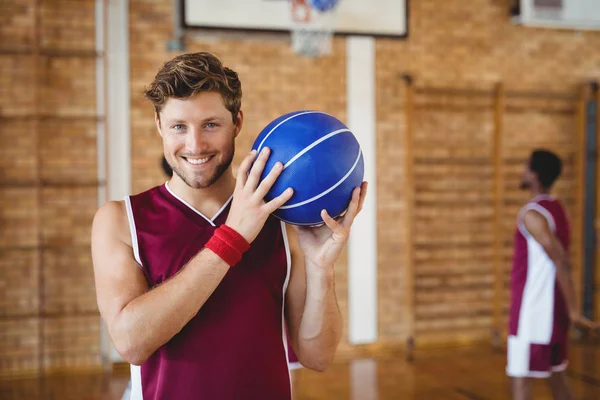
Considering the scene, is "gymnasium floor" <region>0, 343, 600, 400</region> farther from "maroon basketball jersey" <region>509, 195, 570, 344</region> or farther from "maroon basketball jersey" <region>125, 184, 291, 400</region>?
"maroon basketball jersey" <region>125, 184, 291, 400</region>

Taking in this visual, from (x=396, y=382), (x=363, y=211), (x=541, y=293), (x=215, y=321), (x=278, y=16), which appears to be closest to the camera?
(x=215, y=321)

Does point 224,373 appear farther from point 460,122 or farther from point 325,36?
point 460,122

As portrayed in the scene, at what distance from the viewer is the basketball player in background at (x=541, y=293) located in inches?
128

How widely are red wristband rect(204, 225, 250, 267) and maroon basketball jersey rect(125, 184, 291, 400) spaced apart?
0.48ft

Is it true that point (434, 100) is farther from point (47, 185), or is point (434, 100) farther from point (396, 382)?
point (47, 185)

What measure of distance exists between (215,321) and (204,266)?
0.56 ft

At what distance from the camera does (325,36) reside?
4.85 meters

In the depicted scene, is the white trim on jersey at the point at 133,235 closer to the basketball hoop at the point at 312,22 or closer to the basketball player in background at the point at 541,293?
the basketball player in background at the point at 541,293

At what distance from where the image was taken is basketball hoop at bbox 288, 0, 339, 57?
4746 mm

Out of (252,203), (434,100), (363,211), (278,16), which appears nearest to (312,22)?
(278,16)

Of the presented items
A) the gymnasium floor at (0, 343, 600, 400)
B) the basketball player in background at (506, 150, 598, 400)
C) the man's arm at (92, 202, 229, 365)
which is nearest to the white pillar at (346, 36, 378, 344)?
the gymnasium floor at (0, 343, 600, 400)

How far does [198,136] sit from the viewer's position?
4.16 ft

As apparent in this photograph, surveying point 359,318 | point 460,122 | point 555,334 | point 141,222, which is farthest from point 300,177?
point 460,122

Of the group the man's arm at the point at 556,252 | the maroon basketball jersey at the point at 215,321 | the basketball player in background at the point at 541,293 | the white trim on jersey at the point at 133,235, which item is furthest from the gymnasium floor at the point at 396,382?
the white trim on jersey at the point at 133,235
